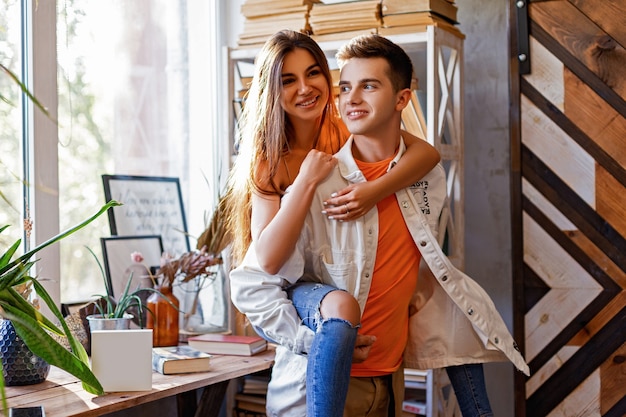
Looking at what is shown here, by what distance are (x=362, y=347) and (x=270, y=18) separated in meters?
1.45

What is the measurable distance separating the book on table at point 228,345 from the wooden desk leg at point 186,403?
0.84 feet

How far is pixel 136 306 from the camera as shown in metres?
2.67

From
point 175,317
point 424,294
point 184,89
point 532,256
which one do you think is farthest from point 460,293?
point 184,89

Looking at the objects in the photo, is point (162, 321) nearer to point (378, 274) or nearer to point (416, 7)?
point (378, 274)

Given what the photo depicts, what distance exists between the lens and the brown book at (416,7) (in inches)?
104

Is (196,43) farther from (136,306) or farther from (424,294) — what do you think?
(424,294)

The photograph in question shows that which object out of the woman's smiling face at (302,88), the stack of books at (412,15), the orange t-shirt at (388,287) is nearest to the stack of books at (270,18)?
the stack of books at (412,15)

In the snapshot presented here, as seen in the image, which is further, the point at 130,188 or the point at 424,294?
the point at 130,188

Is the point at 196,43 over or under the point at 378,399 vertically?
over

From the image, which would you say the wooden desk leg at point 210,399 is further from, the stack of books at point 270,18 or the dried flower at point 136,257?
the stack of books at point 270,18

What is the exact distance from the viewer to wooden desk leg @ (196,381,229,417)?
241cm

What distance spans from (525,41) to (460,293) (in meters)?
1.03

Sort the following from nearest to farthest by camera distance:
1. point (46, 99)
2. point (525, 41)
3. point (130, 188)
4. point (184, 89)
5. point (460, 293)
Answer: point (460, 293) → point (46, 99) → point (525, 41) → point (130, 188) → point (184, 89)

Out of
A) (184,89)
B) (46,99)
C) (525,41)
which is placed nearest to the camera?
(46,99)
